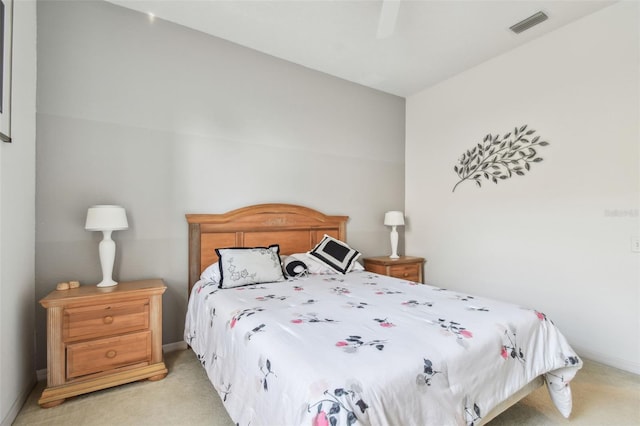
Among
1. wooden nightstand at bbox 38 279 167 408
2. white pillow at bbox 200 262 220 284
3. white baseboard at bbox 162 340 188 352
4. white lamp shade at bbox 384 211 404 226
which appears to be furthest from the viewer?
white lamp shade at bbox 384 211 404 226

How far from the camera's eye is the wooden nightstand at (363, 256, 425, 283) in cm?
356

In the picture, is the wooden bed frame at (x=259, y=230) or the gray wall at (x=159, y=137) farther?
the wooden bed frame at (x=259, y=230)

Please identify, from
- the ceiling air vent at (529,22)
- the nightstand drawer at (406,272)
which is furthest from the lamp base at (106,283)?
the ceiling air vent at (529,22)

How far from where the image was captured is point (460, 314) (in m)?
1.74

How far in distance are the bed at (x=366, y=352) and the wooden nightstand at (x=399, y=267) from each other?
38.6 inches

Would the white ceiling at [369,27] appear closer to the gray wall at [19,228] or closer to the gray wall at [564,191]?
the gray wall at [564,191]

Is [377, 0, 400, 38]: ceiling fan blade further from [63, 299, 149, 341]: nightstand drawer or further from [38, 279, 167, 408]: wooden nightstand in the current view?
[63, 299, 149, 341]: nightstand drawer

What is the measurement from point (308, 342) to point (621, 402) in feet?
7.16

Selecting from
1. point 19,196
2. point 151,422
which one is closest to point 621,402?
point 151,422

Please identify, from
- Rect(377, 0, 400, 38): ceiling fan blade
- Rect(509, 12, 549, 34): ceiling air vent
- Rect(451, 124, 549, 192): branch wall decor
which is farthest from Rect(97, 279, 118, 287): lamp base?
Rect(509, 12, 549, 34): ceiling air vent

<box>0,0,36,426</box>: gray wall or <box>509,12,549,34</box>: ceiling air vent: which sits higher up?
<box>509,12,549,34</box>: ceiling air vent

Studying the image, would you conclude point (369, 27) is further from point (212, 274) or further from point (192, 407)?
point (192, 407)

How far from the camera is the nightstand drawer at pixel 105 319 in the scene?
1977mm

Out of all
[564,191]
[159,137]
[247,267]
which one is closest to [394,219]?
[564,191]
